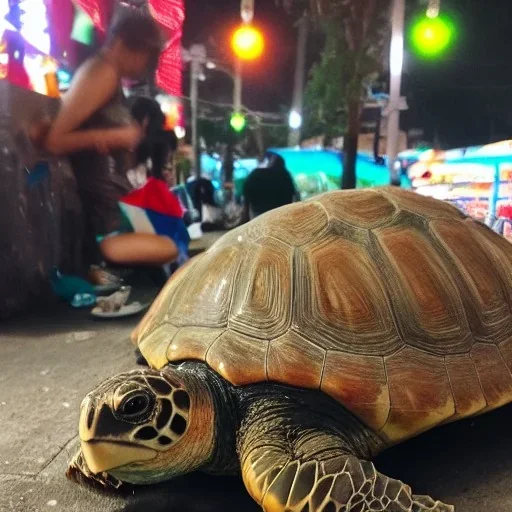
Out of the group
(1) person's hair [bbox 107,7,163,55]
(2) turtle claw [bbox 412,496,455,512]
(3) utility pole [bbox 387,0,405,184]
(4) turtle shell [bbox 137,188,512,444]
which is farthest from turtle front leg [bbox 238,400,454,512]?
(1) person's hair [bbox 107,7,163,55]

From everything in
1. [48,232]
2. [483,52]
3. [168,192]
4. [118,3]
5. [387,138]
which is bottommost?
Answer: [48,232]

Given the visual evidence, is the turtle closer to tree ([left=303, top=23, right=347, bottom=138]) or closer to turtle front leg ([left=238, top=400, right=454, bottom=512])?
turtle front leg ([left=238, top=400, right=454, bottom=512])

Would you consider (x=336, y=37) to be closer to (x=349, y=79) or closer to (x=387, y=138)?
(x=349, y=79)

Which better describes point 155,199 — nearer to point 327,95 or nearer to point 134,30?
point 134,30

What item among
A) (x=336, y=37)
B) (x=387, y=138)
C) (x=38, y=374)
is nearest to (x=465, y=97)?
(x=387, y=138)

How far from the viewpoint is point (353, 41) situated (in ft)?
8.34

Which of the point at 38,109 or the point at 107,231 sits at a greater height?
the point at 38,109

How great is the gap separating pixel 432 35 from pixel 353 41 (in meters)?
0.39

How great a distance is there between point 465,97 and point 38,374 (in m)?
2.08

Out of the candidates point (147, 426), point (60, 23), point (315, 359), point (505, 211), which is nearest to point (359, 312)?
point (315, 359)

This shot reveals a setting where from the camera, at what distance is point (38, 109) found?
2.27m

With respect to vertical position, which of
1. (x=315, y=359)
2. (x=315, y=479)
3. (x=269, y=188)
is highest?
(x=269, y=188)

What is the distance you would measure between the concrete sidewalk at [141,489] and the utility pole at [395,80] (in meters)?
1.54

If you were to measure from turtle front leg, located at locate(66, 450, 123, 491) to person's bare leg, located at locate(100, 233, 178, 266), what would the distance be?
153cm
